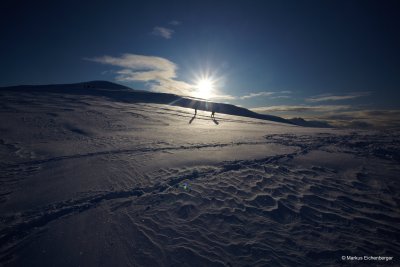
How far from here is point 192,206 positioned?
475 centimetres

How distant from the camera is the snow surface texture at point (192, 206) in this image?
3.51 meters

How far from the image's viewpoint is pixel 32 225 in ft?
12.7

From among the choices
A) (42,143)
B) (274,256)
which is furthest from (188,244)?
(42,143)

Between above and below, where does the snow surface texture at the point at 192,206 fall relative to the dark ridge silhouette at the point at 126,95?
below

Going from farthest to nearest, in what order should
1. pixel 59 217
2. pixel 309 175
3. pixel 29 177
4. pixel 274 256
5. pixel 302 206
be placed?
pixel 309 175 → pixel 29 177 → pixel 302 206 → pixel 59 217 → pixel 274 256

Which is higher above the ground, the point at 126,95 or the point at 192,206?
the point at 126,95

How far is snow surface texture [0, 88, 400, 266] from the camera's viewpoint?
3506 mm

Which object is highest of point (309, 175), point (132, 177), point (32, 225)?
point (309, 175)

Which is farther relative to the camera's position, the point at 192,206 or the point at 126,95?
the point at 126,95

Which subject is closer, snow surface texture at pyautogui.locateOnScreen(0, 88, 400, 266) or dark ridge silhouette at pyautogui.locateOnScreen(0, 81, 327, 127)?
snow surface texture at pyautogui.locateOnScreen(0, 88, 400, 266)

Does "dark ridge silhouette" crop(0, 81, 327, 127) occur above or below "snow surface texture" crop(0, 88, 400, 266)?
above

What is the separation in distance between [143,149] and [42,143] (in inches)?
175

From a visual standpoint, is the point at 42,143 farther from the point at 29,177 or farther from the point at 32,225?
the point at 32,225

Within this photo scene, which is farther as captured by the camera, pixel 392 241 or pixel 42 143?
pixel 42 143
